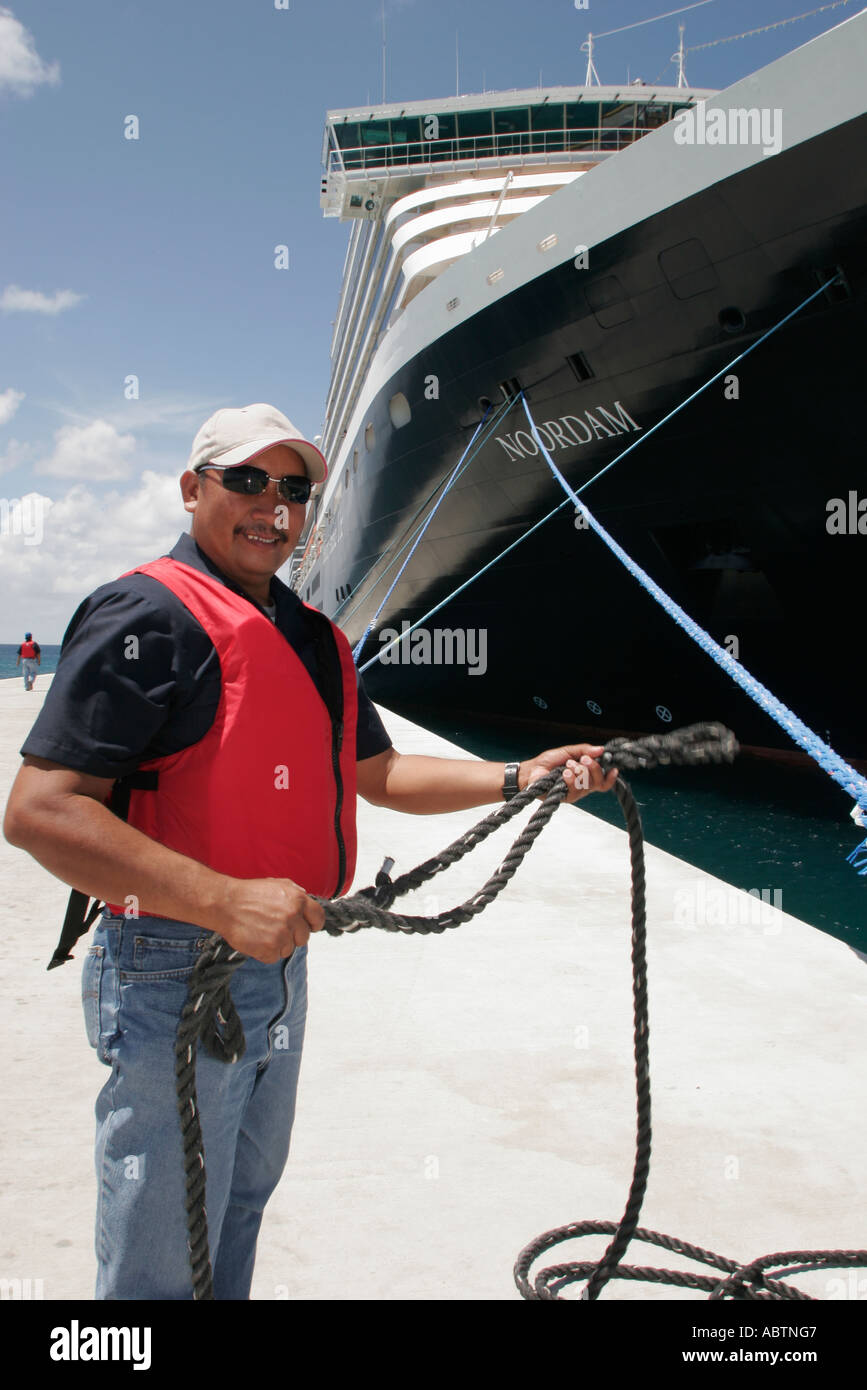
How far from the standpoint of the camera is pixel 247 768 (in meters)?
1.56

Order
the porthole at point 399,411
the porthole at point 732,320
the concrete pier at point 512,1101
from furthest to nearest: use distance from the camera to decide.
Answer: the porthole at point 399,411
the porthole at point 732,320
the concrete pier at point 512,1101

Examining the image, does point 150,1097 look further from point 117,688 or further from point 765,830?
point 765,830

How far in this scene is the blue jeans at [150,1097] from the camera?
1459 millimetres

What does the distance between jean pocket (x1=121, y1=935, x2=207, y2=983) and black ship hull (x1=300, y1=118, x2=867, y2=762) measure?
7.66 m

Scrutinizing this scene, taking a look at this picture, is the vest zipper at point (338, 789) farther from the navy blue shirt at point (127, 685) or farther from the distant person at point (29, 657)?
the distant person at point (29, 657)

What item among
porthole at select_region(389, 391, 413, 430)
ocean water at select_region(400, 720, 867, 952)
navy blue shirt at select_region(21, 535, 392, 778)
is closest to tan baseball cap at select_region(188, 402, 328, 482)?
navy blue shirt at select_region(21, 535, 392, 778)

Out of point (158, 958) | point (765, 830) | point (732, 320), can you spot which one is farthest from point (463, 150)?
point (158, 958)

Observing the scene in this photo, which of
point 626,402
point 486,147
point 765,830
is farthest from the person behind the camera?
point 486,147

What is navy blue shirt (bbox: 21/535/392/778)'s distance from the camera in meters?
1.42

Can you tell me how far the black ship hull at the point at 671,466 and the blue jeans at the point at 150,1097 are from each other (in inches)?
302

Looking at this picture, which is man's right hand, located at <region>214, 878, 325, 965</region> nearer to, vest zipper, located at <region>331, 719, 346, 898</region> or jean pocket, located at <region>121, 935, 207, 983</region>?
jean pocket, located at <region>121, 935, 207, 983</region>

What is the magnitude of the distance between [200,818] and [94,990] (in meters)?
0.32

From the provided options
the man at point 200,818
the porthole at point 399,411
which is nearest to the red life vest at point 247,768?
the man at point 200,818

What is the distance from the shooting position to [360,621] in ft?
53.6
